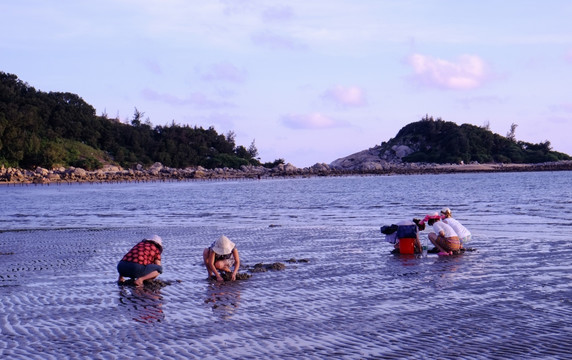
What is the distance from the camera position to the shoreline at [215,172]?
87938 mm

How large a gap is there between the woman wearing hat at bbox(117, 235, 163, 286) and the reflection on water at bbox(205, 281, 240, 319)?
1.16 m

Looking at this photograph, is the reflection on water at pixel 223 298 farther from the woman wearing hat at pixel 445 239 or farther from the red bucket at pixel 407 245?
the woman wearing hat at pixel 445 239

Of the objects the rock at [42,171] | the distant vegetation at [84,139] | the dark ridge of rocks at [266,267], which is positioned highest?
the distant vegetation at [84,139]

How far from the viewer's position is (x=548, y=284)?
41.8 ft

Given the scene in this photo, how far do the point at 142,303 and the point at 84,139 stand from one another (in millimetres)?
110814

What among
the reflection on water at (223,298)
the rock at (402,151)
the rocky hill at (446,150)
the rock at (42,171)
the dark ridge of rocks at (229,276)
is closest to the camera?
the reflection on water at (223,298)

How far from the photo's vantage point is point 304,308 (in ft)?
36.2

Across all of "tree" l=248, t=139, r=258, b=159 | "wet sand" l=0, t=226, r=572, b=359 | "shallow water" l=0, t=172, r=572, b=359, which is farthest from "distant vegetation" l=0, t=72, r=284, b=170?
"wet sand" l=0, t=226, r=572, b=359

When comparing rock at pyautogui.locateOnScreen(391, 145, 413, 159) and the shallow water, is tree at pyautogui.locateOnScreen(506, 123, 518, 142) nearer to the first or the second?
rock at pyautogui.locateOnScreen(391, 145, 413, 159)

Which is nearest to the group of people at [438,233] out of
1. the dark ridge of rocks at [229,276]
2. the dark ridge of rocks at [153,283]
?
the dark ridge of rocks at [229,276]

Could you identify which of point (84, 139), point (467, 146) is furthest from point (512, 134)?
point (84, 139)

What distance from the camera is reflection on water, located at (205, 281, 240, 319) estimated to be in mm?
10930

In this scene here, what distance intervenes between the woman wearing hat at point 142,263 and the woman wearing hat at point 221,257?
40.7 inches

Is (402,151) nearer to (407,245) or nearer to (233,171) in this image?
(233,171)
